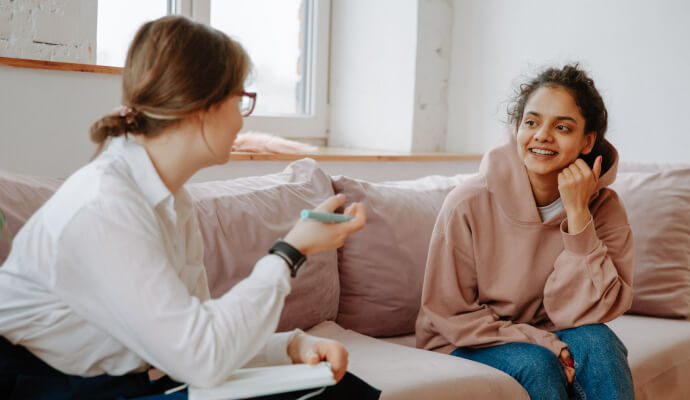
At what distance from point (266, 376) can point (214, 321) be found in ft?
0.41

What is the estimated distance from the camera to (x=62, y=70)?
75.5 inches

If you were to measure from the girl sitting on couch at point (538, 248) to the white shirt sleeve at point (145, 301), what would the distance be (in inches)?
32.5

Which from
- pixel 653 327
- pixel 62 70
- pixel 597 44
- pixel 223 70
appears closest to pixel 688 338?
pixel 653 327

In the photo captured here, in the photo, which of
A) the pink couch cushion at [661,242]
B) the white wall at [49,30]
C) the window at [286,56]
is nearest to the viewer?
the white wall at [49,30]

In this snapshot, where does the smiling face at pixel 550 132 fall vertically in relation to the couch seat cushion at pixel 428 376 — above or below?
above

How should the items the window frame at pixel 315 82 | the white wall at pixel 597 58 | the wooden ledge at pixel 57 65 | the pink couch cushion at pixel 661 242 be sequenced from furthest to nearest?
the window frame at pixel 315 82
the white wall at pixel 597 58
the pink couch cushion at pixel 661 242
the wooden ledge at pixel 57 65

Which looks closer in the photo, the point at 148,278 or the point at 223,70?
the point at 148,278

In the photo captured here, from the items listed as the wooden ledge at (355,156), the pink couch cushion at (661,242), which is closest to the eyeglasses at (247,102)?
the wooden ledge at (355,156)

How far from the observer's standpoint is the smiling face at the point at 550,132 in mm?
1690

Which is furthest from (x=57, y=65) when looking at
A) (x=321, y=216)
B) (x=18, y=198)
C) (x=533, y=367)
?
(x=533, y=367)

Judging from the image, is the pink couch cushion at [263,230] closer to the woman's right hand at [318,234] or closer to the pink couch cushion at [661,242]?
the woman's right hand at [318,234]

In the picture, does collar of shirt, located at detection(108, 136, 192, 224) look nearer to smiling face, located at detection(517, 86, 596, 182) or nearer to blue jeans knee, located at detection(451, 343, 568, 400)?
blue jeans knee, located at detection(451, 343, 568, 400)

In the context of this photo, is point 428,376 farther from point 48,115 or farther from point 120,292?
point 48,115

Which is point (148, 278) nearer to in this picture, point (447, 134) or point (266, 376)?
point (266, 376)
